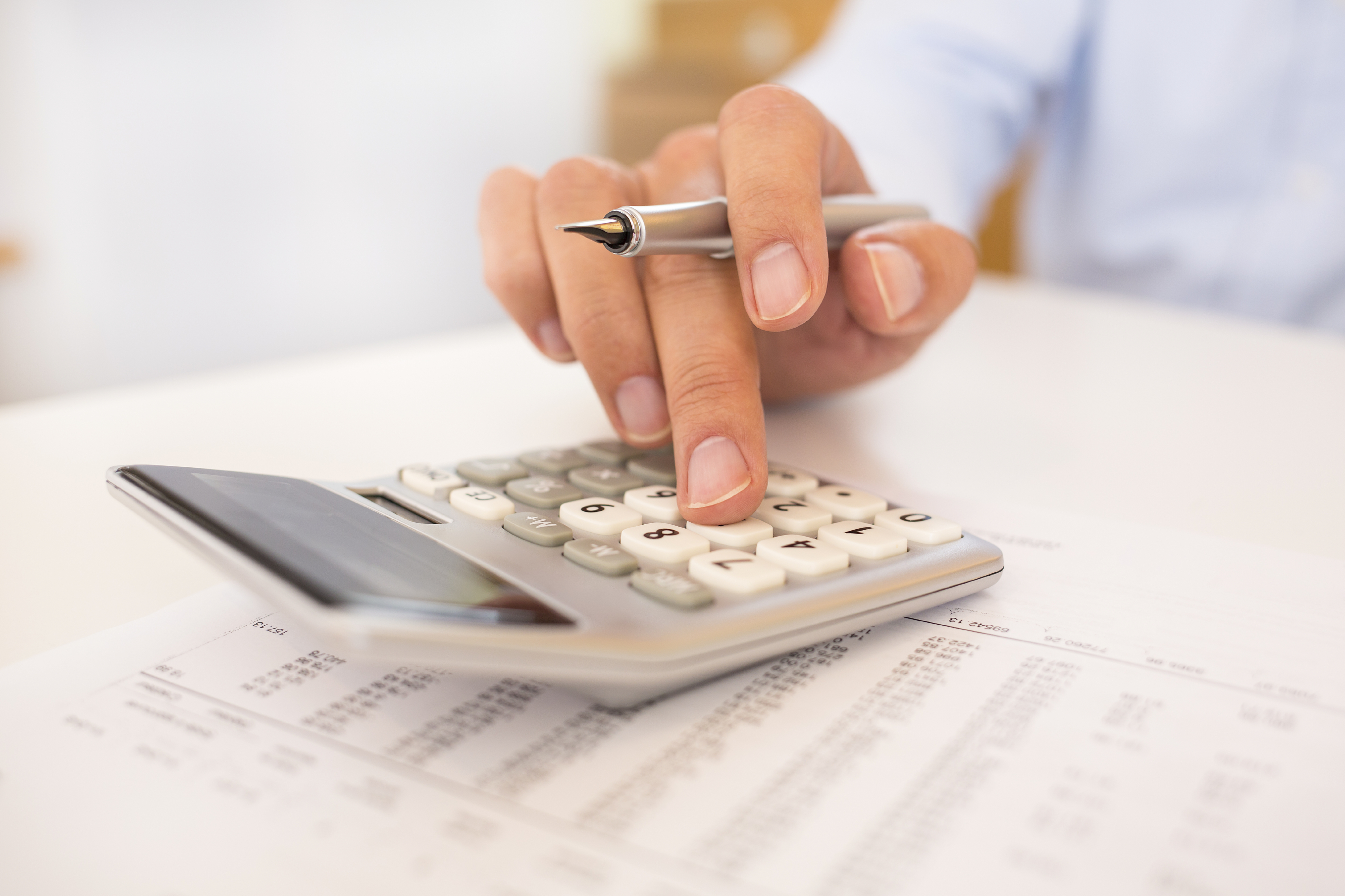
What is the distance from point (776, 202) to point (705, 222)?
0.09 feet

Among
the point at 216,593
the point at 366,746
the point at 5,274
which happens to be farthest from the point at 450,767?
the point at 5,274

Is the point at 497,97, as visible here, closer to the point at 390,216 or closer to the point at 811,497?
the point at 390,216

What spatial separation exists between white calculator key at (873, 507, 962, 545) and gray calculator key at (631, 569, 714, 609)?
3.0 inches

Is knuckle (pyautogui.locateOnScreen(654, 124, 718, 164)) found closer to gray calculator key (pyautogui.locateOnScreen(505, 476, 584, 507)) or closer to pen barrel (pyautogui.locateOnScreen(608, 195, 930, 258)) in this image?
pen barrel (pyautogui.locateOnScreen(608, 195, 930, 258))

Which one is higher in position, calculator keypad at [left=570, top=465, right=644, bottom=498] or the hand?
the hand

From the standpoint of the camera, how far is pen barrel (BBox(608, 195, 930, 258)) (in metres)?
0.34

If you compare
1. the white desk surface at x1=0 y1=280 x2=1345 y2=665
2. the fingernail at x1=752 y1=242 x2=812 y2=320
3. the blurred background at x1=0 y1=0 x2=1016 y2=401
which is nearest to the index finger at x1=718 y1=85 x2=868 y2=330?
the fingernail at x1=752 y1=242 x2=812 y2=320

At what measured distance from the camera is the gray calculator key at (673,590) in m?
0.25

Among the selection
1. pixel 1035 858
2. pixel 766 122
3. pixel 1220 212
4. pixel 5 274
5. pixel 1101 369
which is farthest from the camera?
pixel 5 274

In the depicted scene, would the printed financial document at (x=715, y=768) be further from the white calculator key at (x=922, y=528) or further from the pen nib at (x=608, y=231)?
the pen nib at (x=608, y=231)

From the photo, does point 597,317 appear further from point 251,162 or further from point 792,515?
point 251,162

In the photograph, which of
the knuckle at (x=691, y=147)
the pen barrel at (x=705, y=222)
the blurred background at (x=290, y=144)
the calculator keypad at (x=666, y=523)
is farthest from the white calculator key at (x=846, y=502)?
the blurred background at (x=290, y=144)

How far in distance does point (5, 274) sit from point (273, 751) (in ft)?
5.46

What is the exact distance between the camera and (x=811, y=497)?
0.34m
